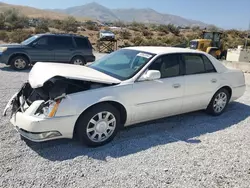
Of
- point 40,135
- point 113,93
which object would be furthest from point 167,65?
point 40,135

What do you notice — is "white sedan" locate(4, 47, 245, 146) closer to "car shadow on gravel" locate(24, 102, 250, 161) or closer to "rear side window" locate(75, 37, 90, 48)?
"car shadow on gravel" locate(24, 102, 250, 161)

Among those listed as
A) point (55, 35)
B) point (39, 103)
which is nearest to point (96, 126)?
point (39, 103)

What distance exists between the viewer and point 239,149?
13.2ft

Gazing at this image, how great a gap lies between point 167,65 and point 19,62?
7992 millimetres

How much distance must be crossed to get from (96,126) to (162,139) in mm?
1230

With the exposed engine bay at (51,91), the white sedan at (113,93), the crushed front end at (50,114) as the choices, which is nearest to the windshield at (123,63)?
the white sedan at (113,93)

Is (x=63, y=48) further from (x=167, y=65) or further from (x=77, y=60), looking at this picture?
(x=167, y=65)

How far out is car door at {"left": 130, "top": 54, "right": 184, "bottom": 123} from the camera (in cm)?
412

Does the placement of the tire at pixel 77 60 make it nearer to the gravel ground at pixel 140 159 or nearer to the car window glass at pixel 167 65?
the gravel ground at pixel 140 159

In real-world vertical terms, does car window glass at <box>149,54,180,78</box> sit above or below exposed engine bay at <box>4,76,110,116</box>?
above

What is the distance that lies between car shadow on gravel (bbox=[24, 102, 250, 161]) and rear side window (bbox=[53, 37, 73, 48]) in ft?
25.0

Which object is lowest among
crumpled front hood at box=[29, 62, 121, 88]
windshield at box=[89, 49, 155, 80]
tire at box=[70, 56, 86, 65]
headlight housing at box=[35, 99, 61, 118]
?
tire at box=[70, 56, 86, 65]

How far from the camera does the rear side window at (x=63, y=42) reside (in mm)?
11031

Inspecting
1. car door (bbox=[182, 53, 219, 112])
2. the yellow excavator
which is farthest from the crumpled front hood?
the yellow excavator
